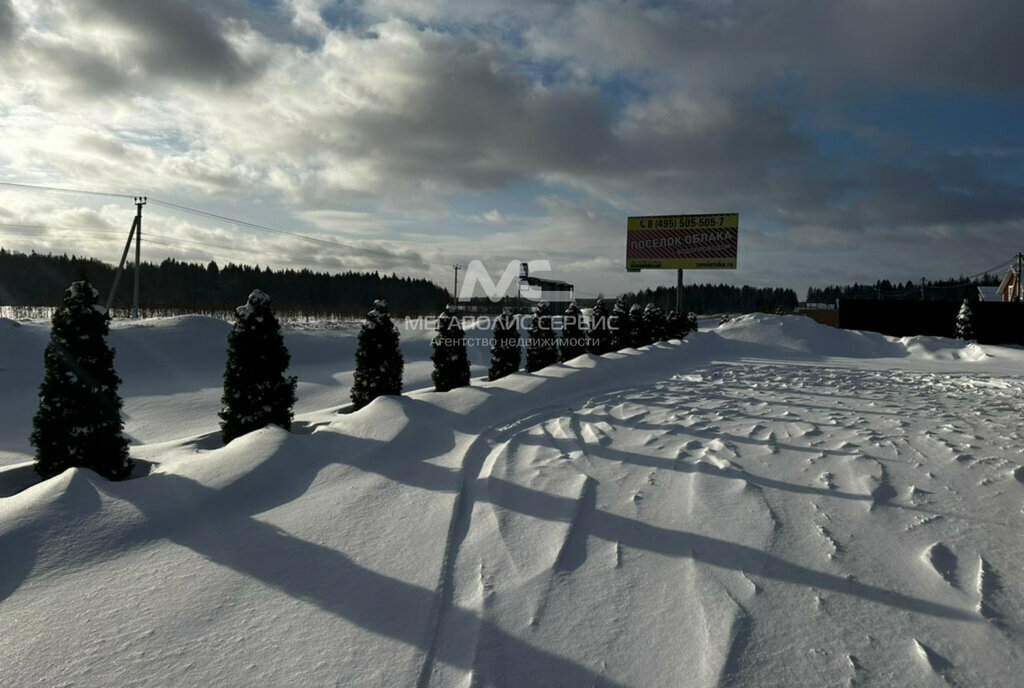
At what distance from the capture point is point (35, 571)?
3473 mm

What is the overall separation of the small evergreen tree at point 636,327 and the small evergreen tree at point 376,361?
12118 millimetres

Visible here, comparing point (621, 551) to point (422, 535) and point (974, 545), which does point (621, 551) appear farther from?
point (974, 545)

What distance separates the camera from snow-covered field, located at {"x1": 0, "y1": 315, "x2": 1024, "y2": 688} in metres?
2.71

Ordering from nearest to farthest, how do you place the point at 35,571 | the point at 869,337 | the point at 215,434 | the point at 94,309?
1. the point at 35,571
2. the point at 94,309
3. the point at 215,434
4. the point at 869,337

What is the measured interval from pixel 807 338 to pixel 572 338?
11.7 m

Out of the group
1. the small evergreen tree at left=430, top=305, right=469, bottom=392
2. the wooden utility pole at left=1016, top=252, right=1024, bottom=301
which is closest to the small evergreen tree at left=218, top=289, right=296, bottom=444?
the small evergreen tree at left=430, top=305, right=469, bottom=392

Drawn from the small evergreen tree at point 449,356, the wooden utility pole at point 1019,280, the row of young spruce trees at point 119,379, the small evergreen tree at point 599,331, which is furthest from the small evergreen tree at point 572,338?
the wooden utility pole at point 1019,280

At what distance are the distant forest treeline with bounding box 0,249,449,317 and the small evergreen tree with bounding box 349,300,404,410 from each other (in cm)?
5888

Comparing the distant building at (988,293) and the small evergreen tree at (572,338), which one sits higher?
the distant building at (988,293)

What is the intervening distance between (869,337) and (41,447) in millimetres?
30314

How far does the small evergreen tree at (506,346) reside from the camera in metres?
18.1

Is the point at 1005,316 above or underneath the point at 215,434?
above

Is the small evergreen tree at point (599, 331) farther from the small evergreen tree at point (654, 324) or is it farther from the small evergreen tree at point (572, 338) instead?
the small evergreen tree at point (654, 324)

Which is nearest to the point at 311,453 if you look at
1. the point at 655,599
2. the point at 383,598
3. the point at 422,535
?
the point at 422,535
